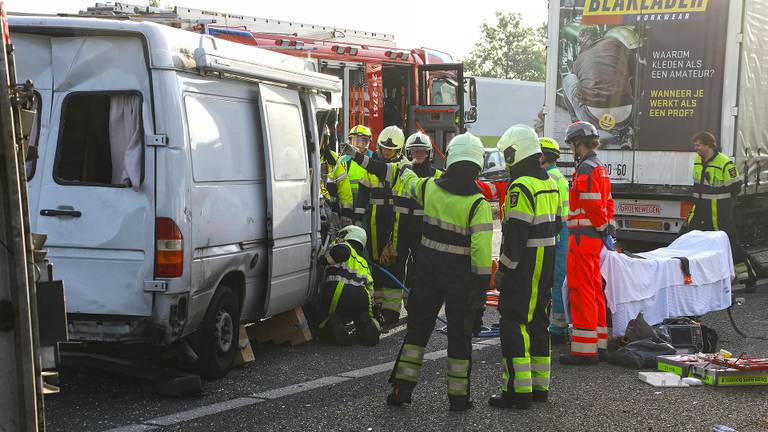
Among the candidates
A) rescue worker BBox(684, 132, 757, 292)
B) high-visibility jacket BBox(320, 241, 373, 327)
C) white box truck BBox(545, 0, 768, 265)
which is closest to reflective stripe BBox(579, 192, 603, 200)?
high-visibility jacket BBox(320, 241, 373, 327)

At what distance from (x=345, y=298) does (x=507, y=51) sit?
8592 cm

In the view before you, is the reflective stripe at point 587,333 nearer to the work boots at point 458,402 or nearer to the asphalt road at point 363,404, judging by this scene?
the asphalt road at point 363,404

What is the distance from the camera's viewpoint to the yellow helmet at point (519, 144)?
7.32m

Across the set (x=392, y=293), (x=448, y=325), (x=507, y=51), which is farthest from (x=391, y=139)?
(x=507, y=51)

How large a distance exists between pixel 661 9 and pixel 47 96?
8.50 meters

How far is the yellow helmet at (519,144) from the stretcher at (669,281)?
1.98 meters

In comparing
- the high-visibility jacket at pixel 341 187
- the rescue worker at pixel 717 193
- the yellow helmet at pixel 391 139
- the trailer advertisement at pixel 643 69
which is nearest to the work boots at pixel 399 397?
the yellow helmet at pixel 391 139

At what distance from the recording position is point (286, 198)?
832cm

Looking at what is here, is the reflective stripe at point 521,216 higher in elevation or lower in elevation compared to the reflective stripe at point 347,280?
higher

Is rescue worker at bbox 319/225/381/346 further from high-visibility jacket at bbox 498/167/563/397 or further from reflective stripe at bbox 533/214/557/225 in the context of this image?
reflective stripe at bbox 533/214/557/225

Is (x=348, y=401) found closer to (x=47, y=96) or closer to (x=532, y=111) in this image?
(x=47, y=96)

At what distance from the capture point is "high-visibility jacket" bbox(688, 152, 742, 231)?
12359 mm

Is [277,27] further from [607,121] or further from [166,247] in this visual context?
[166,247]

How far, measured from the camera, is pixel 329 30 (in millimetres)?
16969
